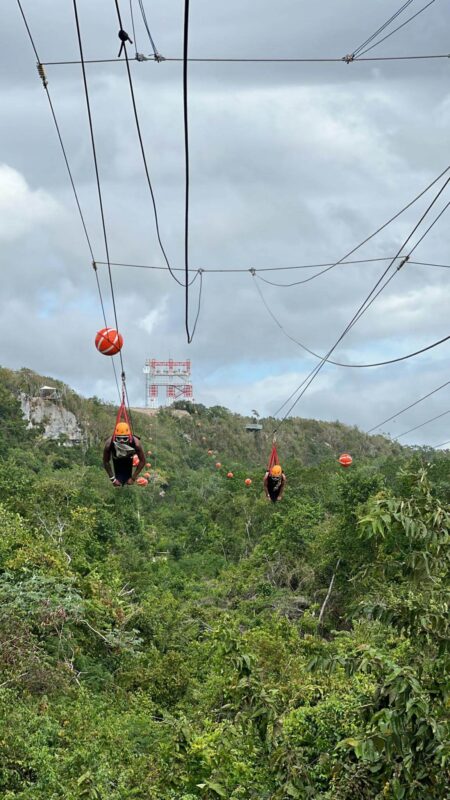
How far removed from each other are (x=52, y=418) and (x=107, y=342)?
4009 centimetres

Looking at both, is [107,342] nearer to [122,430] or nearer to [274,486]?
[122,430]

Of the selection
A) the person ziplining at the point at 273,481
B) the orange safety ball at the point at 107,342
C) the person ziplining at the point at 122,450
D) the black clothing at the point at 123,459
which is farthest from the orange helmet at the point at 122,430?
the person ziplining at the point at 273,481

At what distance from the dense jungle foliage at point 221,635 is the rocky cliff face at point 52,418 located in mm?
1727

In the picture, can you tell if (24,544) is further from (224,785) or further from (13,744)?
(224,785)

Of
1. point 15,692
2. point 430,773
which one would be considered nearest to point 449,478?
point 15,692

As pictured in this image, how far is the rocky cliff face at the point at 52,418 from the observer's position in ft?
157

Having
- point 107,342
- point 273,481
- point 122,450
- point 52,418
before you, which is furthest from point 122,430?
point 52,418

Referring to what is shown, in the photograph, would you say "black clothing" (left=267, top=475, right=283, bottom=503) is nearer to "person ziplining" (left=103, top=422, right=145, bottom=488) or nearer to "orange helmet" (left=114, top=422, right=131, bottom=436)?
"person ziplining" (left=103, top=422, right=145, bottom=488)

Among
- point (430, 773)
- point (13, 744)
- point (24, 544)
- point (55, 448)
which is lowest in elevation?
point (13, 744)

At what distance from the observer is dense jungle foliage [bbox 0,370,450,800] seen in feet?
19.2

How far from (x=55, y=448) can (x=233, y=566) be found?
50.1 feet

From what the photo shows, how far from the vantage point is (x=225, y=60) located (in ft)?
26.5

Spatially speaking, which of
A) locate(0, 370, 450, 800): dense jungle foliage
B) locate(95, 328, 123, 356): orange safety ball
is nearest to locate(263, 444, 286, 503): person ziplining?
locate(0, 370, 450, 800): dense jungle foliage

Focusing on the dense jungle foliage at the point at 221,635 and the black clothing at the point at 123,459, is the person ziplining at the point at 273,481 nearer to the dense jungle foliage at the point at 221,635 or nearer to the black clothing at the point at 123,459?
the dense jungle foliage at the point at 221,635
